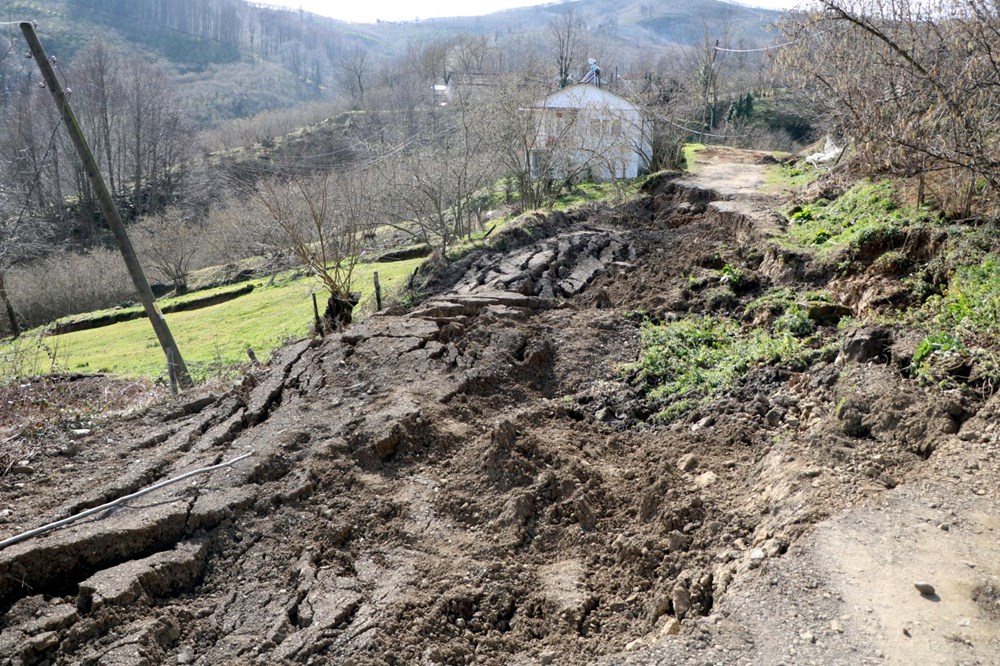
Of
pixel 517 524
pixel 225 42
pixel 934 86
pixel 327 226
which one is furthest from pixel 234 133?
pixel 517 524

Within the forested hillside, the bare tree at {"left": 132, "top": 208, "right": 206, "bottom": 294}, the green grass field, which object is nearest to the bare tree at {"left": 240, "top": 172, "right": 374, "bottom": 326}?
the green grass field

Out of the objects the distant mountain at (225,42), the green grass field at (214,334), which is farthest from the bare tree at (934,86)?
the distant mountain at (225,42)

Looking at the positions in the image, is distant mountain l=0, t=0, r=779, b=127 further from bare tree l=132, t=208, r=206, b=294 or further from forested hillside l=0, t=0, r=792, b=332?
bare tree l=132, t=208, r=206, b=294

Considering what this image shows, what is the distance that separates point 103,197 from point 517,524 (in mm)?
10101

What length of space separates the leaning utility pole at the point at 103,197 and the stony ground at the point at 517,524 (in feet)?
15.3

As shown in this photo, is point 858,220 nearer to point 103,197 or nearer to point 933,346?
point 933,346

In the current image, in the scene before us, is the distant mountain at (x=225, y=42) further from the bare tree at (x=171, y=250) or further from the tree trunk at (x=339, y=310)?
the tree trunk at (x=339, y=310)

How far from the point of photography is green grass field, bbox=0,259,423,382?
16828 mm

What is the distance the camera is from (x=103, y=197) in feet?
38.4

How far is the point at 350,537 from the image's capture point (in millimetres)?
5188

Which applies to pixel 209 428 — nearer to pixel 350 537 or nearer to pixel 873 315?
pixel 350 537

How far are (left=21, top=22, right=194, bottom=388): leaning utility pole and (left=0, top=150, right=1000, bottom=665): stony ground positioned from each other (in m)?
4.67

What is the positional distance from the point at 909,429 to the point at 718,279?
4890 mm

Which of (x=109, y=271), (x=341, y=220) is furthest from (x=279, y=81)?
(x=341, y=220)
